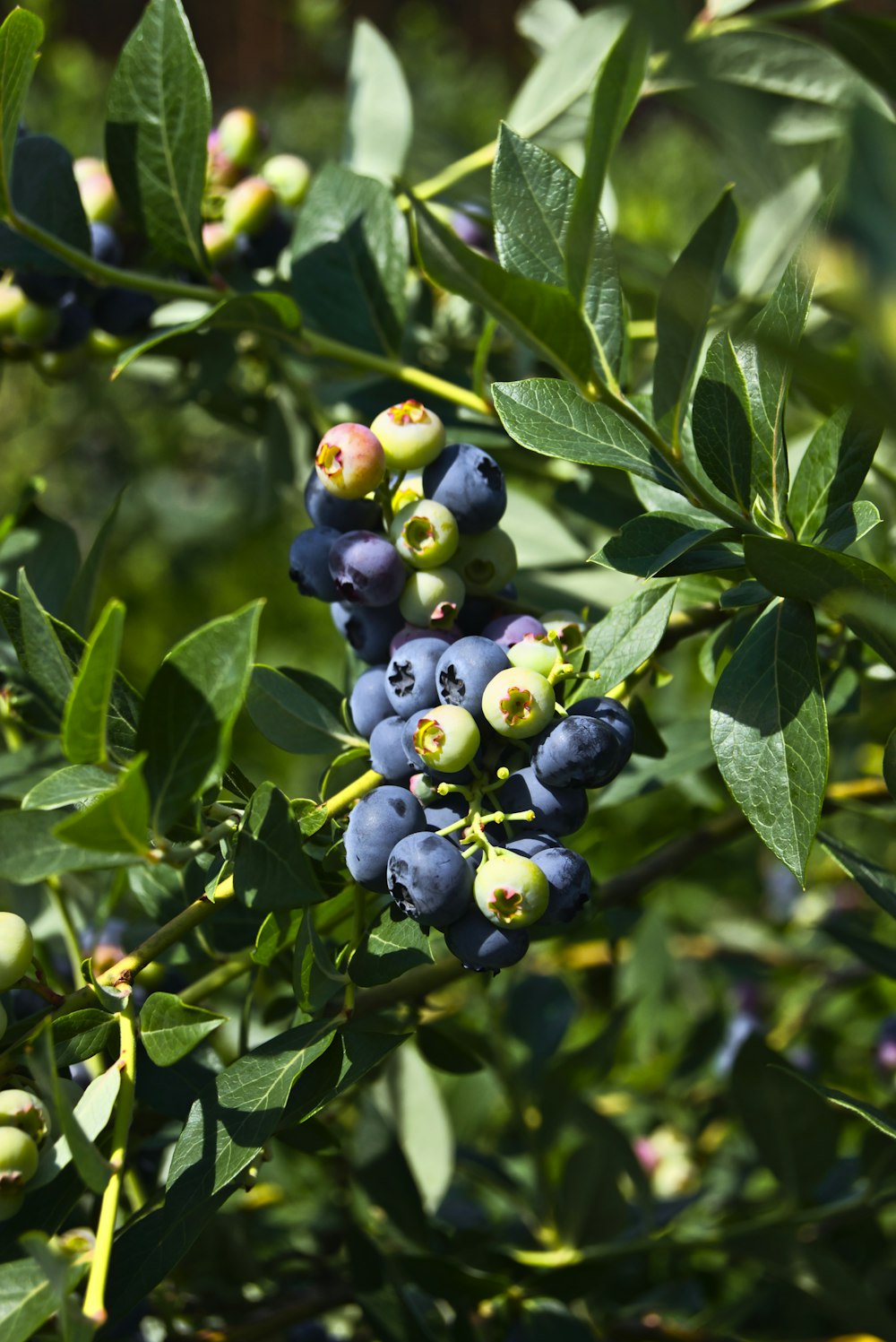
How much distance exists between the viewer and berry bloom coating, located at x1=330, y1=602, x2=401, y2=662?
556 millimetres

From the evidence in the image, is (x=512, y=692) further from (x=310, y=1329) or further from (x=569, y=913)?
(x=310, y=1329)

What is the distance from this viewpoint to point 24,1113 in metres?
0.45

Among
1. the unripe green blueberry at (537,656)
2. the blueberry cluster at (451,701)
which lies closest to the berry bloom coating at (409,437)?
the blueberry cluster at (451,701)

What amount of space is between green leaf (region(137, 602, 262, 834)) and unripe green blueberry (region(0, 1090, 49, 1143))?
4.7 inches

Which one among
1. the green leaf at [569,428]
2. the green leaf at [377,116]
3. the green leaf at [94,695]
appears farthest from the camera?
the green leaf at [377,116]

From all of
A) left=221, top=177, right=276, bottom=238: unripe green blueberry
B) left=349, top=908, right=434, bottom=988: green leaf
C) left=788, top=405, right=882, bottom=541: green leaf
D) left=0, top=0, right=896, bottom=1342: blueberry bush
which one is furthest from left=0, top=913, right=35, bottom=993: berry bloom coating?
left=221, top=177, right=276, bottom=238: unripe green blueberry

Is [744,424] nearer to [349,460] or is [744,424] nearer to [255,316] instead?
[349,460]

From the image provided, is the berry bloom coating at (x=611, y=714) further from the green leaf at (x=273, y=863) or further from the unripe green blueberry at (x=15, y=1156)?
the unripe green blueberry at (x=15, y=1156)

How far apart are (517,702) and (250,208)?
473 mm

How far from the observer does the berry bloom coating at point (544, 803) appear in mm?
483

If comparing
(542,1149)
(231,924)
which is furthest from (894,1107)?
(231,924)

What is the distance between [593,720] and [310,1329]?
0.63 m

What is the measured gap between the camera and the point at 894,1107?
0.91 metres

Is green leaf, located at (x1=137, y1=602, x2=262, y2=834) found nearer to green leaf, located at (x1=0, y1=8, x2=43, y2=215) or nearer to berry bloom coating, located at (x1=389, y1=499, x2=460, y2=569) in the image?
berry bloom coating, located at (x1=389, y1=499, x2=460, y2=569)
